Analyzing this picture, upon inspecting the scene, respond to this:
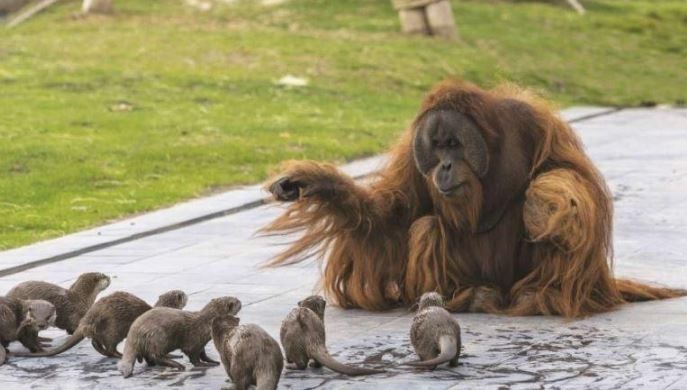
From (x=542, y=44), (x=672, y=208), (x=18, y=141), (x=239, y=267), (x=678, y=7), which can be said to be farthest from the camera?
(x=678, y=7)

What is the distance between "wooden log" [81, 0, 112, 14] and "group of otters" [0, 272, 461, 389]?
15348 mm

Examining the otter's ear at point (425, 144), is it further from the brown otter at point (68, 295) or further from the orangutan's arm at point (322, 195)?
the brown otter at point (68, 295)

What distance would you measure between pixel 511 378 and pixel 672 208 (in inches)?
192

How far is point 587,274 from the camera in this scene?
7.24 metres

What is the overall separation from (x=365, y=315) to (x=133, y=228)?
3088 millimetres

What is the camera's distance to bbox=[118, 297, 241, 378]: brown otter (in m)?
6.23

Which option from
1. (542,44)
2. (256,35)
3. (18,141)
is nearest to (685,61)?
(542,44)

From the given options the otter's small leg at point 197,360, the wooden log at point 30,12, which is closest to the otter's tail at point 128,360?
the otter's small leg at point 197,360

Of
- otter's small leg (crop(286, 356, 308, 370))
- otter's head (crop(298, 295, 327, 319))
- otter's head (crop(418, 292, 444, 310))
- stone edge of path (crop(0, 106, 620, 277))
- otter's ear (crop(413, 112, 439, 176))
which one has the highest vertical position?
otter's ear (crop(413, 112, 439, 176))

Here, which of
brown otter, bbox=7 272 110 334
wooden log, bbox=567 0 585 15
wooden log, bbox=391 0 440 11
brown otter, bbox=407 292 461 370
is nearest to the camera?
brown otter, bbox=407 292 461 370

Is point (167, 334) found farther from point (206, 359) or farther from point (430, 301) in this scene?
point (430, 301)

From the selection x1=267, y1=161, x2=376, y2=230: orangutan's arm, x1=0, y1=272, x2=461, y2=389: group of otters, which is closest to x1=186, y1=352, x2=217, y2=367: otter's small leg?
x1=0, y1=272, x2=461, y2=389: group of otters

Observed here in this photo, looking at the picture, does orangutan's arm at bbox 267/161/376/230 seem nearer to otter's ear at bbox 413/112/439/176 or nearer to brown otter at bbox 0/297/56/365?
otter's ear at bbox 413/112/439/176

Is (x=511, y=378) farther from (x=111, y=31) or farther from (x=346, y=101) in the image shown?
(x=111, y=31)
